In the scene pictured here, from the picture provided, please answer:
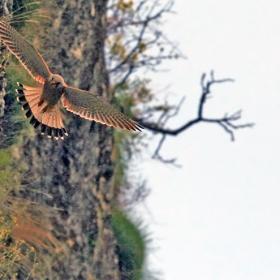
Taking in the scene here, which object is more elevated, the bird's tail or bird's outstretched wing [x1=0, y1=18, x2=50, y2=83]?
bird's outstretched wing [x1=0, y1=18, x2=50, y2=83]

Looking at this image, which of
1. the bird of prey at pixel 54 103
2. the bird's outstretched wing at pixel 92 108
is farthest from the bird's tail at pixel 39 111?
the bird's outstretched wing at pixel 92 108

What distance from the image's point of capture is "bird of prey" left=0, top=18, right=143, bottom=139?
7.14 meters

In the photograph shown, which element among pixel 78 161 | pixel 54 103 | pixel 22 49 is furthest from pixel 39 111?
pixel 78 161

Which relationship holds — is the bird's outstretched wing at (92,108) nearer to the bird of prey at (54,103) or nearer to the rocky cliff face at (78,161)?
the bird of prey at (54,103)

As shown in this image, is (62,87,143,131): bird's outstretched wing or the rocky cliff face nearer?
(62,87,143,131): bird's outstretched wing

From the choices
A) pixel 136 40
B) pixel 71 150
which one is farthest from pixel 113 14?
pixel 71 150

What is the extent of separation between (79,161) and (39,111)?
5.62ft

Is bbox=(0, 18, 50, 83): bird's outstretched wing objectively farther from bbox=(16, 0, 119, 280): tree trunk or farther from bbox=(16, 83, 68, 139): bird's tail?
bbox=(16, 0, 119, 280): tree trunk

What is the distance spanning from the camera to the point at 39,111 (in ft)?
24.2

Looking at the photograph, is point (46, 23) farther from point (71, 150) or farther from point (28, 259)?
point (28, 259)

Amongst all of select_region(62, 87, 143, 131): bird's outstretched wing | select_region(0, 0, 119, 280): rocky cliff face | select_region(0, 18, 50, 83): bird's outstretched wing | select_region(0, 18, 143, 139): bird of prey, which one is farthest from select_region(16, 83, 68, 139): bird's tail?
select_region(0, 0, 119, 280): rocky cliff face

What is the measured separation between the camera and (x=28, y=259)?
26.6 ft

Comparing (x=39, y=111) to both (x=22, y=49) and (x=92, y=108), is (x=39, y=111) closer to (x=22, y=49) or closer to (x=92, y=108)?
(x=92, y=108)

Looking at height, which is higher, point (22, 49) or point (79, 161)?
point (22, 49)
